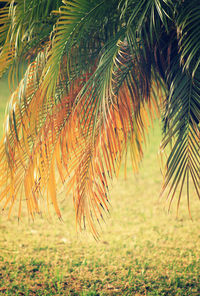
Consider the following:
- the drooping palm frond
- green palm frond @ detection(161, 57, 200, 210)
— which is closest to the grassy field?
green palm frond @ detection(161, 57, 200, 210)

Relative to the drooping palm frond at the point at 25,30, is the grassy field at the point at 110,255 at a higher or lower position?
lower

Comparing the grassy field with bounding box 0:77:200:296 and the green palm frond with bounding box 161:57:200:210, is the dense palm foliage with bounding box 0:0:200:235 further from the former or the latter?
the grassy field with bounding box 0:77:200:296

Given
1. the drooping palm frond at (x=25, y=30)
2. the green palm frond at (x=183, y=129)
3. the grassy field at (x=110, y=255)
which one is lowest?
the grassy field at (x=110, y=255)

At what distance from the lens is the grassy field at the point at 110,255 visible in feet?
9.98

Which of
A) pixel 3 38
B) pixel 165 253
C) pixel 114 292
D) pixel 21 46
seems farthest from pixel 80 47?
pixel 165 253

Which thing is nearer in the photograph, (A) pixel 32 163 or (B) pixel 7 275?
(A) pixel 32 163

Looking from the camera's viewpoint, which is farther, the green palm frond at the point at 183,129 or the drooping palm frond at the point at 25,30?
the drooping palm frond at the point at 25,30

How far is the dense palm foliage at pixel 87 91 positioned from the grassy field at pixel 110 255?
0.39m

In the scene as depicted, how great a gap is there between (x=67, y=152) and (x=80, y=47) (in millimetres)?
888

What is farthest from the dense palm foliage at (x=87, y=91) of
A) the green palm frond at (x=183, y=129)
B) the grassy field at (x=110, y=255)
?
the grassy field at (x=110, y=255)

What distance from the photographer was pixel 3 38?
2883mm

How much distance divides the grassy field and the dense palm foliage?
39 cm

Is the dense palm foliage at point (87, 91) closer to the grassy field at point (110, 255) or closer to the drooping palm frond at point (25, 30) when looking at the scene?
the drooping palm frond at point (25, 30)

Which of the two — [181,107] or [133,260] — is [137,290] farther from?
[181,107]
